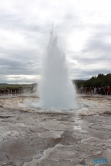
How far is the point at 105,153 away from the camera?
460cm

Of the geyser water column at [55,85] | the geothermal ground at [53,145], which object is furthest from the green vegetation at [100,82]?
the geothermal ground at [53,145]

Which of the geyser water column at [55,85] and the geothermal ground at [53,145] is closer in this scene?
the geothermal ground at [53,145]

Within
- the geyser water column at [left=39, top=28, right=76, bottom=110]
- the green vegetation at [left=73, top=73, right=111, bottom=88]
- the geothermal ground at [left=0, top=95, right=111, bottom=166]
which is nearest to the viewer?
the geothermal ground at [left=0, top=95, right=111, bottom=166]

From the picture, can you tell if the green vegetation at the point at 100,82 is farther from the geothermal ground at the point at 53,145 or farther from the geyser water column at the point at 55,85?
the geothermal ground at the point at 53,145

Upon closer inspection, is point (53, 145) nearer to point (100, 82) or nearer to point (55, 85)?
point (55, 85)

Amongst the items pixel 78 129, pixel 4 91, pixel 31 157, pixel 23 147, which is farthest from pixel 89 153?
pixel 4 91

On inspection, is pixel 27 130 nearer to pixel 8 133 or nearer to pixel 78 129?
pixel 8 133

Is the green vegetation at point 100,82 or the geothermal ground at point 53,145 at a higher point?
the green vegetation at point 100,82

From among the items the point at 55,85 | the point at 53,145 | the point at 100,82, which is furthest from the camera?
the point at 100,82

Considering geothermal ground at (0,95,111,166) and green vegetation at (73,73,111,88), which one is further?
green vegetation at (73,73,111,88)

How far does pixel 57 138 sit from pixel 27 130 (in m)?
1.36

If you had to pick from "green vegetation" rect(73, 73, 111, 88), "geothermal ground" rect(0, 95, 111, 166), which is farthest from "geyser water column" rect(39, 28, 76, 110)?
"green vegetation" rect(73, 73, 111, 88)

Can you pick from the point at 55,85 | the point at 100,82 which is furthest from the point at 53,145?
the point at 100,82

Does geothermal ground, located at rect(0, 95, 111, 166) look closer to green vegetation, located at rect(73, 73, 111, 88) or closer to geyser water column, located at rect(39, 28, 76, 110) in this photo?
geyser water column, located at rect(39, 28, 76, 110)
